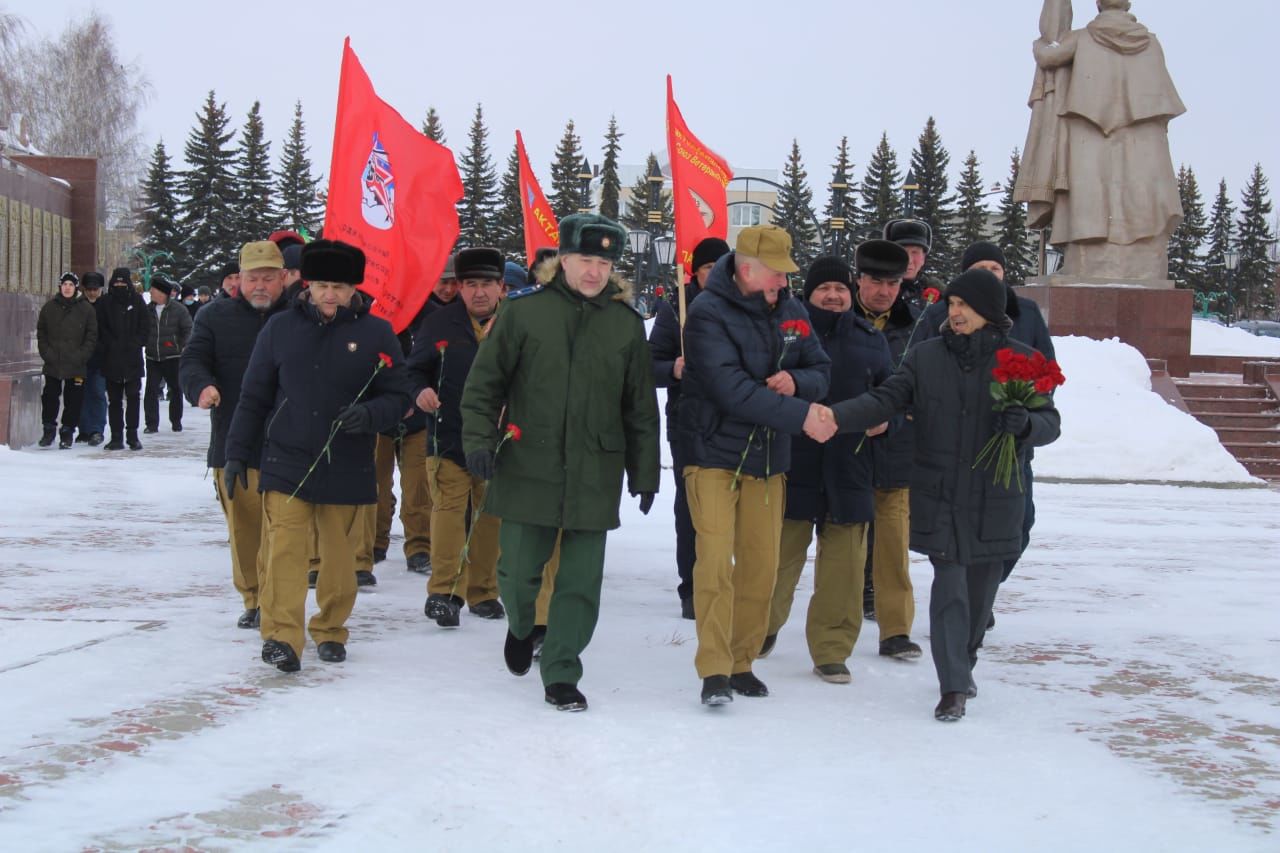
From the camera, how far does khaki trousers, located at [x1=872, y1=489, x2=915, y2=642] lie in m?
6.53

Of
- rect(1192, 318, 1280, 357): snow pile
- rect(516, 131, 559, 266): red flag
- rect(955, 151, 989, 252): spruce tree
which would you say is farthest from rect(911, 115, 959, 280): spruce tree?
rect(516, 131, 559, 266): red flag

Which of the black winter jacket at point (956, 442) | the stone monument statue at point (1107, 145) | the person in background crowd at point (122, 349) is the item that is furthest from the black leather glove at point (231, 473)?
the stone monument statue at point (1107, 145)

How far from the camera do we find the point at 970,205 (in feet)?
244

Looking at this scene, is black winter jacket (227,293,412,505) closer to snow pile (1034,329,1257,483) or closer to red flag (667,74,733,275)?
red flag (667,74,733,275)

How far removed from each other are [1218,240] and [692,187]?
90204 millimetres

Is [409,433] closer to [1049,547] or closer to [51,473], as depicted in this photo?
[1049,547]

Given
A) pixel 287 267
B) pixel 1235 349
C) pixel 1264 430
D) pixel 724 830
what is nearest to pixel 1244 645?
pixel 724 830

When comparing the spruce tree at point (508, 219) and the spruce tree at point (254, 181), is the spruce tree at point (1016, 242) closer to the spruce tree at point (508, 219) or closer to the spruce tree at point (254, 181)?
the spruce tree at point (508, 219)

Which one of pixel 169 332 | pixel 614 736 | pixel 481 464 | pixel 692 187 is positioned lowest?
pixel 614 736

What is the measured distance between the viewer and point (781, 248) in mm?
5570

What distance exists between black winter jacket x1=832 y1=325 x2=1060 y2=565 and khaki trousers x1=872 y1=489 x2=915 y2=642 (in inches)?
38.1

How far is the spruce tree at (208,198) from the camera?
62.8m

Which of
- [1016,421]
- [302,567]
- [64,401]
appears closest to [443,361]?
[302,567]

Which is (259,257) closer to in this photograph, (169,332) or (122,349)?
(122,349)
